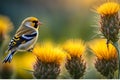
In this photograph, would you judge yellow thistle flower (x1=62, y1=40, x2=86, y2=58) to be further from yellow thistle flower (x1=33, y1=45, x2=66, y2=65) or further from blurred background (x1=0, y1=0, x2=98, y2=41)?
blurred background (x1=0, y1=0, x2=98, y2=41)

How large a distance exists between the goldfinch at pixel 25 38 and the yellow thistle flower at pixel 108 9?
1.46 feet

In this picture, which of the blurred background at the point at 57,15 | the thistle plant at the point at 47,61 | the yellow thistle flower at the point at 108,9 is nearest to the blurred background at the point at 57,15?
the blurred background at the point at 57,15

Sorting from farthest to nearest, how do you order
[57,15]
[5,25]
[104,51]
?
[57,15] → [5,25] → [104,51]

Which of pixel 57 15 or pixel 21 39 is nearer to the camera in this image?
pixel 21 39

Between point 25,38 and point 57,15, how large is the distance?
6.22 m

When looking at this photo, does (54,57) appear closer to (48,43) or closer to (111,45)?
(48,43)

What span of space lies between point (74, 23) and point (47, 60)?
588cm

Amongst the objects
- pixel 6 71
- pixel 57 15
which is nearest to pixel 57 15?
pixel 57 15

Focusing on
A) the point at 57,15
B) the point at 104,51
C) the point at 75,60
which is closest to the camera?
the point at 104,51

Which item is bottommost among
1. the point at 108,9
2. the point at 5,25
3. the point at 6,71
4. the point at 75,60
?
the point at 6,71

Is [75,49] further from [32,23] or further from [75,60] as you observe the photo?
[32,23]

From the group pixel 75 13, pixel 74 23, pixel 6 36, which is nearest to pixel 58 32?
pixel 74 23

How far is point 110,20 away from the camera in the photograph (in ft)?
12.0

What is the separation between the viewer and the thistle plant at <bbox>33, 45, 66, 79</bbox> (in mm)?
3387
